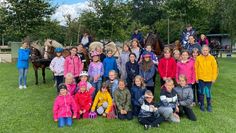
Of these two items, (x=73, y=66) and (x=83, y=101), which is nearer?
(x=83, y=101)

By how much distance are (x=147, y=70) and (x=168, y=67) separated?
0.55m

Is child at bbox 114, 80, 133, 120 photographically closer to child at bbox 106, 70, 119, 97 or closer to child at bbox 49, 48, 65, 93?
child at bbox 106, 70, 119, 97

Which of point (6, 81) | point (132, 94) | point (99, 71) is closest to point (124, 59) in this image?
point (99, 71)

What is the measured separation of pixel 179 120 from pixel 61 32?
28057 millimetres

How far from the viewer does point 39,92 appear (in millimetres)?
10953

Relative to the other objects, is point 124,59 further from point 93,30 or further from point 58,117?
point 93,30

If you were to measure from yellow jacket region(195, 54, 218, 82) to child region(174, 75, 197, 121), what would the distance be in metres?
0.66

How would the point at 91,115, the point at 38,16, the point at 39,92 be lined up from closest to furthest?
1. the point at 91,115
2. the point at 39,92
3. the point at 38,16

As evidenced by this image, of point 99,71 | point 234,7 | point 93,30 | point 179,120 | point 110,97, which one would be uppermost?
point 234,7

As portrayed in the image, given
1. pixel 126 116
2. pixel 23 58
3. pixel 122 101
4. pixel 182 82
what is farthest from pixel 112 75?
pixel 23 58

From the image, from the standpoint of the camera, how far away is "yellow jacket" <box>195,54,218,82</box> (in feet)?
27.2

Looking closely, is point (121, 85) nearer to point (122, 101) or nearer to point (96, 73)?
point (122, 101)

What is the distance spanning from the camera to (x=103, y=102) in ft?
25.7

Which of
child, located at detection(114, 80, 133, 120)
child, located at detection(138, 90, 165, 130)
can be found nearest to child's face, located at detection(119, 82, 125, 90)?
child, located at detection(114, 80, 133, 120)
